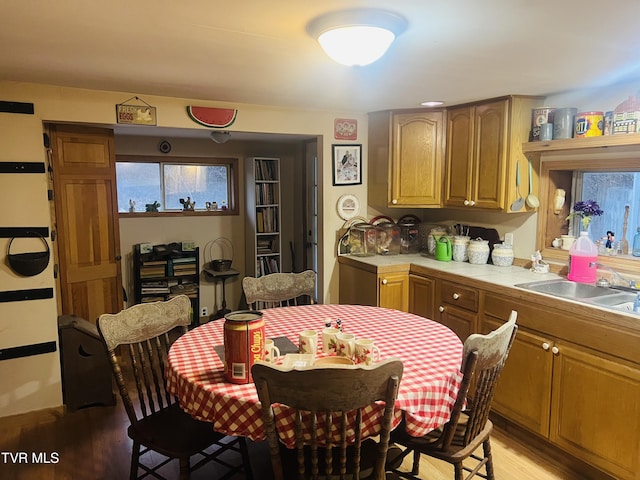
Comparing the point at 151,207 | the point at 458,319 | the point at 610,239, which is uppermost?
the point at 151,207

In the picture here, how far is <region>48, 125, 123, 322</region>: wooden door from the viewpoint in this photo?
10.8ft

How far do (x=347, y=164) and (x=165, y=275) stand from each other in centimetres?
230

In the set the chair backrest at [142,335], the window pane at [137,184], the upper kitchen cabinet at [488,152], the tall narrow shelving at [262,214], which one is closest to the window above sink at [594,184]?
the upper kitchen cabinet at [488,152]

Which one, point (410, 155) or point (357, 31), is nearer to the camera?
point (357, 31)

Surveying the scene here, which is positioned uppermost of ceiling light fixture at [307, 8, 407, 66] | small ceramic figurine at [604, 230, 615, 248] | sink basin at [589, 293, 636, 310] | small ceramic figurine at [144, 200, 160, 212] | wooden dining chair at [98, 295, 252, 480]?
ceiling light fixture at [307, 8, 407, 66]

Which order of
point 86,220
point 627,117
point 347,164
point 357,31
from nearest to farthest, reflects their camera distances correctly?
1. point 357,31
2. point 627,117
3. point 86,220
4. point 347,164

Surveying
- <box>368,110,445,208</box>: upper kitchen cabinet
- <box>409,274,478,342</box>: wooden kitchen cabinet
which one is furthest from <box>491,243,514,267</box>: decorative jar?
<box>368,110,445,208</box>: upper kitchen cabinet

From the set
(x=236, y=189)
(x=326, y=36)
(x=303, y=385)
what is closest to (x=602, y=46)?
(x=326, y=36)

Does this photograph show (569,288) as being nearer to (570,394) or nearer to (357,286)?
(570,394)

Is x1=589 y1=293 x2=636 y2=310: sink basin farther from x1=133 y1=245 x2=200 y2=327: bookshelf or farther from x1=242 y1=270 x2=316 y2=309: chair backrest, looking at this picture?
x1=133 y1=245 x2=200 y2=327: bookshelf

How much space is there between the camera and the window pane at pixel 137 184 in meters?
4.91

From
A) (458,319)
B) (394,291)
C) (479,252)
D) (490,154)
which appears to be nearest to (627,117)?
(490,154)

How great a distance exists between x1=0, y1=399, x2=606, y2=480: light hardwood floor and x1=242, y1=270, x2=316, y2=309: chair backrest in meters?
0.83

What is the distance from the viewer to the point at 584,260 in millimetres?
2781
